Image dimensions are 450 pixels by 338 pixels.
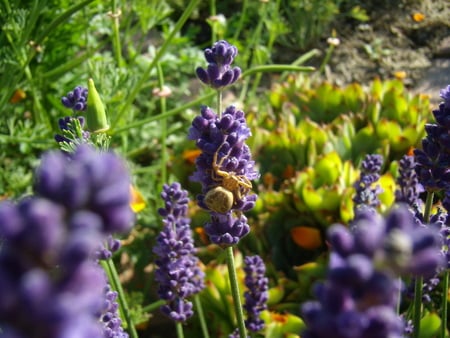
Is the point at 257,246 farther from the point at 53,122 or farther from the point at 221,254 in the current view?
the point at 53,122

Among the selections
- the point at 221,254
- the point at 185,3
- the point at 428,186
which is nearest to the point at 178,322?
the point at 428,186

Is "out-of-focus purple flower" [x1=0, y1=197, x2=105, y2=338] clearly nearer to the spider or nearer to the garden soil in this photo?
the spider

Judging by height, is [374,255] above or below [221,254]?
above

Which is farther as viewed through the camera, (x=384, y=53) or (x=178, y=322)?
(x=384, y=53)

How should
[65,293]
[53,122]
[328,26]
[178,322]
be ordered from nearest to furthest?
[65,293], [178,322], [53,122], [328,26]

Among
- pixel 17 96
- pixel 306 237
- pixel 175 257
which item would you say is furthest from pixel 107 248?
pixel 17 96

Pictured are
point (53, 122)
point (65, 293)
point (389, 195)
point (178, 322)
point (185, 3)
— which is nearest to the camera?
point (65, 293)

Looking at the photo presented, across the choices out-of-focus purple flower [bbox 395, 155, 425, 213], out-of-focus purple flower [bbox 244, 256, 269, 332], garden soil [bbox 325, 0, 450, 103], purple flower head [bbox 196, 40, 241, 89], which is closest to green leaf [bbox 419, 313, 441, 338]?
out-of-focus purple flower [bbox 395, 155, 425, 213]
